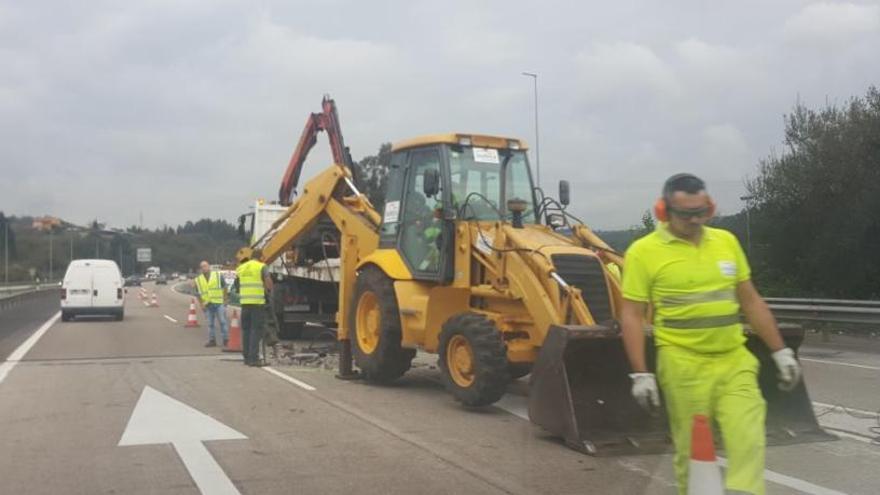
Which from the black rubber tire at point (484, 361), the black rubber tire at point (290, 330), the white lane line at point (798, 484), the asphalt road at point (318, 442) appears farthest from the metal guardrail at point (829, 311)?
the white lane line at point (798, 484)

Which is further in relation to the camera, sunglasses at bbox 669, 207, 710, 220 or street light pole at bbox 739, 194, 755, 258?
street light pole at bbox 739, 194, 755, 258

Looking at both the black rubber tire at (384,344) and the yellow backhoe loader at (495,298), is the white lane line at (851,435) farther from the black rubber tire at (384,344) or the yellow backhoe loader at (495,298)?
the black rubber tire at (384,344)

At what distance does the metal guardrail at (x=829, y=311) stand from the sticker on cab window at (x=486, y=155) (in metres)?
10.7

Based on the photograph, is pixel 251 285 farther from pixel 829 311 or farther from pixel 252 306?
pixel 829 311

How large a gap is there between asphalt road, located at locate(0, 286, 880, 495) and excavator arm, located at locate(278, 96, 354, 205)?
23.8 ft

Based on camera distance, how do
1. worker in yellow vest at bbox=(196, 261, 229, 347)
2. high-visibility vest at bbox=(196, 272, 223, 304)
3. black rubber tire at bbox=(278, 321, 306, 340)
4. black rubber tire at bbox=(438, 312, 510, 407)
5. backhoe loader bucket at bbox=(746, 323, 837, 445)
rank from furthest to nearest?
black rubber tire at bbox=(278, 321, 306, 340), high-visibility vest at bbox=(196, 272, 223, 304), worker in yellow vest at bbox=(196, 261, 229, 347), black rubber tire at bbox=(438, 312, 510, 407), backhoe loader bucket at bbox=(746, 323, 837, 445)

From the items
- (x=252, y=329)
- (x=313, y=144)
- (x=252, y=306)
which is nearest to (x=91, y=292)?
(x=313, y=144)

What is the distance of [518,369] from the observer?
9.62 m

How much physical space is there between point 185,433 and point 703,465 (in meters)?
5.61

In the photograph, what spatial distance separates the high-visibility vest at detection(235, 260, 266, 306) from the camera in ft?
44.5

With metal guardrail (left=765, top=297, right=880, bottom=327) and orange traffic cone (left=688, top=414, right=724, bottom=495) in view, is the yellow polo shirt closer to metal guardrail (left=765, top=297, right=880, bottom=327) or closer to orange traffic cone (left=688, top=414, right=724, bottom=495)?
orange traffic cone (left=688, top=414, right=724, bottom=495)

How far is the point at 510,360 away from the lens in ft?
29.6

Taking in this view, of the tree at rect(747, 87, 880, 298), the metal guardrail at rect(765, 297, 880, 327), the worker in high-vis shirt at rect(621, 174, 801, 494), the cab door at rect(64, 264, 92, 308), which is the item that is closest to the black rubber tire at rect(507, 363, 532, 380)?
the worker in high-vis shirt at rect(621, 174, 801, 494)

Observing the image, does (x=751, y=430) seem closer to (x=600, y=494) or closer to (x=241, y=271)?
(x=600, y=494)
